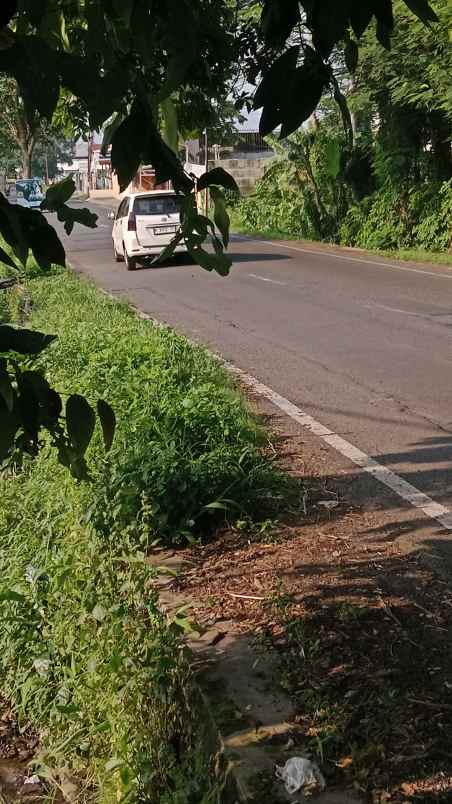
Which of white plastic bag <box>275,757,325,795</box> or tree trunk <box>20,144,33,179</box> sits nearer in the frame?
white plastic bag <box>275,757,325,795</box>

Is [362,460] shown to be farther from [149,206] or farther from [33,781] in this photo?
[149,206]

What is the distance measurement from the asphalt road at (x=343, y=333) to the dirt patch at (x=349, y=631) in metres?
1.07

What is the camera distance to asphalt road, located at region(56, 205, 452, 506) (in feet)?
23.1

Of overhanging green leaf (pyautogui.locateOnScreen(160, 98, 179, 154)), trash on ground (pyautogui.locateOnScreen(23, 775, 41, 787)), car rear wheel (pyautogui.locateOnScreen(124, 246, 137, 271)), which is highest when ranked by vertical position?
overhanging green leaf (pyautogui.locateOnScreen(160, 98, 179, 154))

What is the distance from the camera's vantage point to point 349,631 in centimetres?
365

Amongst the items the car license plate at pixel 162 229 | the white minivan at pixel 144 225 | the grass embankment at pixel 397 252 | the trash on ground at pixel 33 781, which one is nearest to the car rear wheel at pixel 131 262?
the white minivan at pixel 144 225

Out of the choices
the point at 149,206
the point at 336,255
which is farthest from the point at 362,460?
the point at 336,255

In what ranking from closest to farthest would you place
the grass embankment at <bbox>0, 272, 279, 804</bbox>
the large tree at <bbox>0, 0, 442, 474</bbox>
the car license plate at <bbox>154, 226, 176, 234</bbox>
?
the large tree at <bbox>0, 0, 442, 474</bbox> → the grass embankment at <bbox>0, 272, 279, 804</bbox> → the car license plate at <bbox>154, 226, 176, 234</bbox>

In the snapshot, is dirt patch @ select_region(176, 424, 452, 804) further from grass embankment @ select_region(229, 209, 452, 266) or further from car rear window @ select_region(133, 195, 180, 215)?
grass embankment @ select_region(229, 209, 452, 266)

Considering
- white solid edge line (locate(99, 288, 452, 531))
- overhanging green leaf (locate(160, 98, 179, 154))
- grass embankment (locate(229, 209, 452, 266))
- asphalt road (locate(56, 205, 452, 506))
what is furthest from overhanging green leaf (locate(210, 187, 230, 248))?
grass embankment (locate(229, 209, 452, 266))

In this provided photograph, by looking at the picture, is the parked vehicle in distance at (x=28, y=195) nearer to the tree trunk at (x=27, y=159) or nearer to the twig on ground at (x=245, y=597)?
the twig on ground at (x=245, y=597)

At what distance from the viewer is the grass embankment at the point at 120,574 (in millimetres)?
3420

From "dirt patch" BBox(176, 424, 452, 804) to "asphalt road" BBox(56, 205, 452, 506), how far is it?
Answer: 3.52 feet

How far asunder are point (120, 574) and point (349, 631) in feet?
3.52
